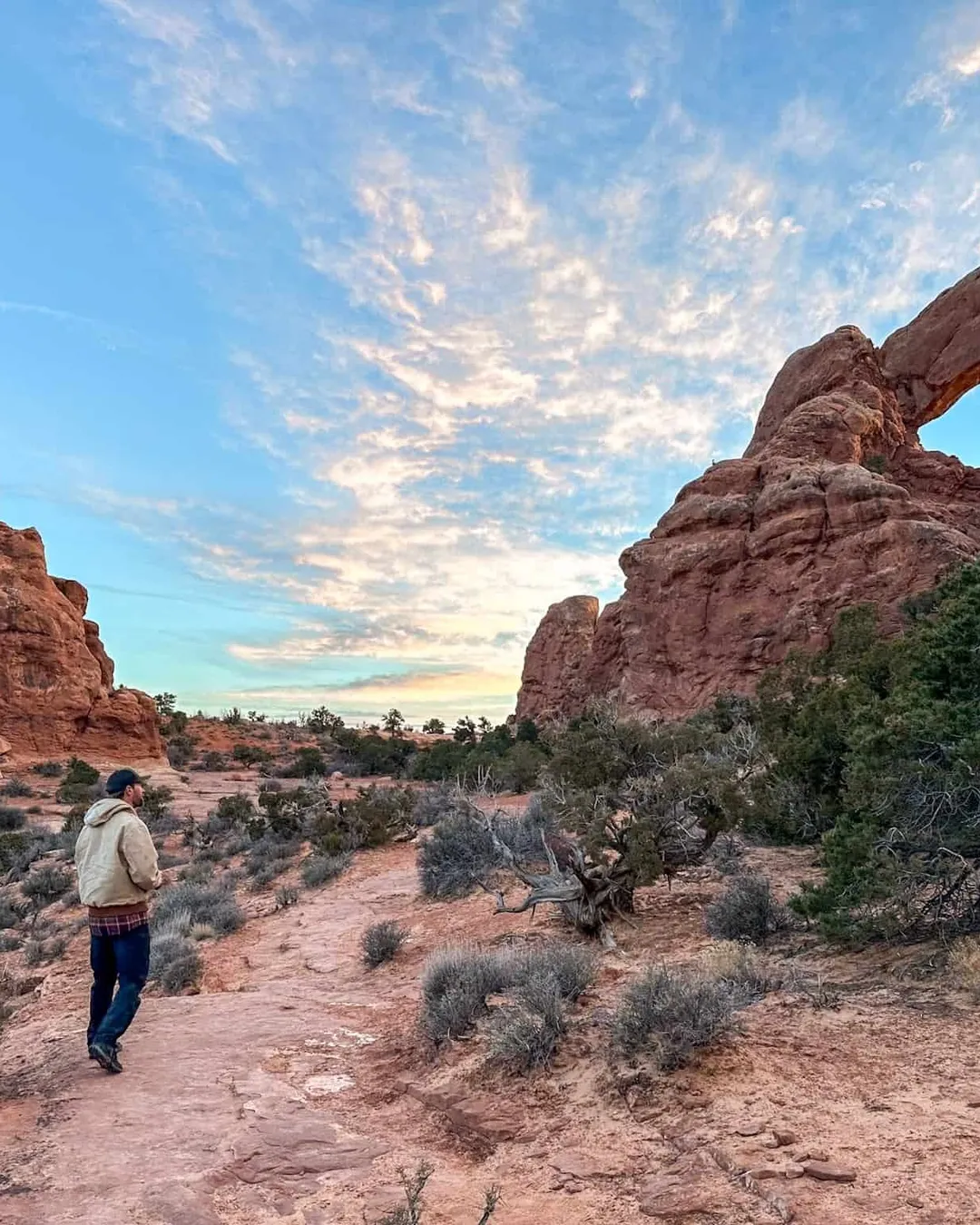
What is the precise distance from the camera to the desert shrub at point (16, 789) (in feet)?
92.3

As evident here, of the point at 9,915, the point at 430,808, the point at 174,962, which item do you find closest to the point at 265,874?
the point at 9,915

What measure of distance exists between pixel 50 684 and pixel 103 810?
3680 cm

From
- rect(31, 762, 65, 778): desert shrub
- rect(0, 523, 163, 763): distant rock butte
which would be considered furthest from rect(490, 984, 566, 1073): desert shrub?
rect(0, 523, 163, 763): distant rock butte

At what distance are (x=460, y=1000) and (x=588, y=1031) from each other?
1.01 m

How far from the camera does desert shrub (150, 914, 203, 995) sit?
7.98 meters

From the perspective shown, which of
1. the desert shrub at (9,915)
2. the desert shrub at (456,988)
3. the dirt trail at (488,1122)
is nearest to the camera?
the dirt trail at (488,1122)

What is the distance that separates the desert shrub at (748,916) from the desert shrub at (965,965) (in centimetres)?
169

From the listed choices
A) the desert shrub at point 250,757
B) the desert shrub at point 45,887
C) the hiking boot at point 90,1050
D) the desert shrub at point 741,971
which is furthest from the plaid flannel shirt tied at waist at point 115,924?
the desert shrub at point 250,757

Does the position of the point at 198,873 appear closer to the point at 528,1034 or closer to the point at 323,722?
the point at 528,1034

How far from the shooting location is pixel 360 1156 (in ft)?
12.8

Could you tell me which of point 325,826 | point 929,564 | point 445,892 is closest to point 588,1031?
point 445,892

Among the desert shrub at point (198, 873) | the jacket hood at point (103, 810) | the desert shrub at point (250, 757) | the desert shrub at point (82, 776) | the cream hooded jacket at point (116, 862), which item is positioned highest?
the desert shrub at point (250, 757)

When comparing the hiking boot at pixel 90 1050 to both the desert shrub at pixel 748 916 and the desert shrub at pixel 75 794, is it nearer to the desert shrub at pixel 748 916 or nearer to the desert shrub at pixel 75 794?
the desert shrub at pixel 748 916

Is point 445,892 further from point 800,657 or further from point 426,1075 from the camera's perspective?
point 800,657
